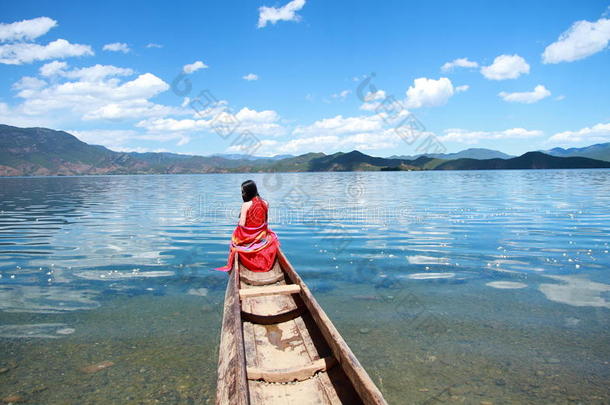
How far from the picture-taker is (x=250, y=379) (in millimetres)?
5508

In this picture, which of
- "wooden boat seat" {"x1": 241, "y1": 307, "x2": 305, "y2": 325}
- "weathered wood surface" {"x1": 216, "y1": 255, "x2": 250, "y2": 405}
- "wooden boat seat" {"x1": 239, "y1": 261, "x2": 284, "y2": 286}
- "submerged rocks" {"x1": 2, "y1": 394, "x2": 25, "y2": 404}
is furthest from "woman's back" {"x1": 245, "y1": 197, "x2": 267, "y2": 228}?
"submerged rocks" {"x1": 2, "y1": 394, "x2": 25, "y2": 404}

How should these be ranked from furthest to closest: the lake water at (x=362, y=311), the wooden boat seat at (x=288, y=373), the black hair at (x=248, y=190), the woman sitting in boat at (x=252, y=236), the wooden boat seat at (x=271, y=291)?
the woman sitting in boat at (x=252, y=236), the black hair at (x=248, y=190), the wooden boat seat at (x=271, y=291), the lake water at (x=362, y=311), the wooden boat seat at (x=288, y=373)

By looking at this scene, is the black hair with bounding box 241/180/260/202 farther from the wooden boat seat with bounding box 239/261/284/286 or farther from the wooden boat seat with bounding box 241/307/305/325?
the wooden boat seat with bounding box 241/307/305/325

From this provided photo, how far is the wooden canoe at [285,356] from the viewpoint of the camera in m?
4.80

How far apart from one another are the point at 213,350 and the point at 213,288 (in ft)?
13.1

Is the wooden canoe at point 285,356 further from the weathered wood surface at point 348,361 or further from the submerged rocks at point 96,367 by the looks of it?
the submerged rocks at point 96,367

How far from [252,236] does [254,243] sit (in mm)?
245

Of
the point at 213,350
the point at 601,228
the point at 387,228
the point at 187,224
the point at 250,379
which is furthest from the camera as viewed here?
the point at 187,224

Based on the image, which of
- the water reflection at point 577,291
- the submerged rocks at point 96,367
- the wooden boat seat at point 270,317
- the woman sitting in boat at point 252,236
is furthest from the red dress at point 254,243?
the water reflection at point 577,291

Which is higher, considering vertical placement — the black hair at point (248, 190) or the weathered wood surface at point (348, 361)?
the black hair at point (248, 190)

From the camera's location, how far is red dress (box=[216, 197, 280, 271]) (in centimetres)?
1182

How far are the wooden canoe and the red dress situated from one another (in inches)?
95.3

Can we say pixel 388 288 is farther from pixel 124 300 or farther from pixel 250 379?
pixel 124 300

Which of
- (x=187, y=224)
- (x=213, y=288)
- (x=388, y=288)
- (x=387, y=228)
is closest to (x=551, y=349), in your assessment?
(x=388, y=288)
